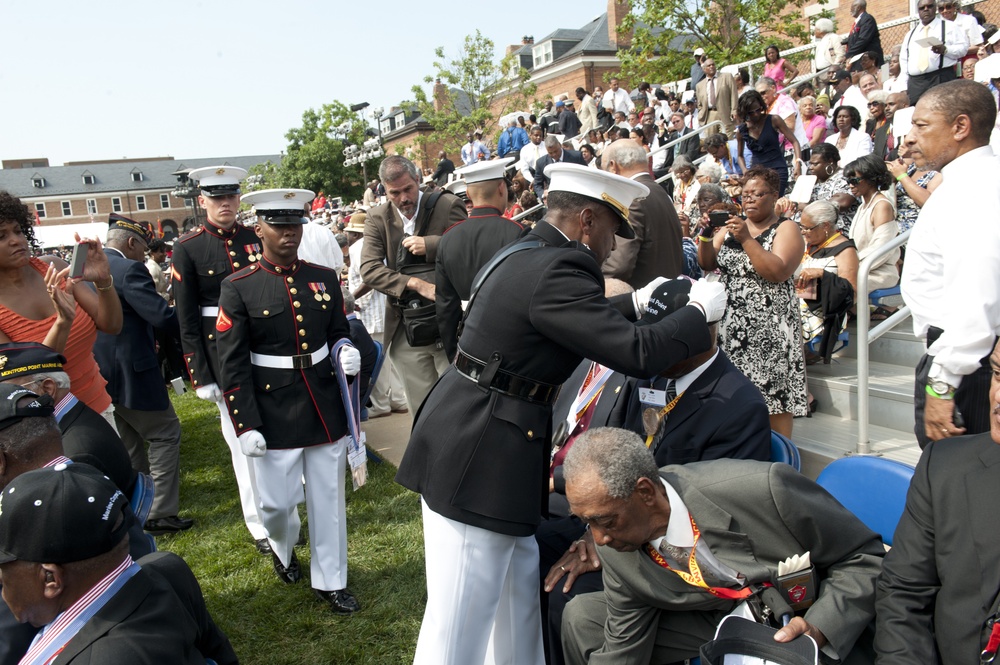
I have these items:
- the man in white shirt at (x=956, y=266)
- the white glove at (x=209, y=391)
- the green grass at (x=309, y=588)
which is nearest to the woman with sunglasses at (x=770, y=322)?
the man in white shirt at (x=956, y=266)

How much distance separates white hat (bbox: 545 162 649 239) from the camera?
2592mm

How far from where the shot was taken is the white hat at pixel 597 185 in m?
2.59

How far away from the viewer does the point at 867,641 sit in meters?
2.42

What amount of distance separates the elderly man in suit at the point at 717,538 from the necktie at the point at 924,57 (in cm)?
854

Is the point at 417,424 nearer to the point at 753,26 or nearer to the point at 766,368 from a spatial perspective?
the point at 766,368

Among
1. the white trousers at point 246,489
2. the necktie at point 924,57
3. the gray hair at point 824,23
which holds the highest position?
the gray hair at point 824,23

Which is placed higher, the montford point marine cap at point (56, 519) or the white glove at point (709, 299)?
the white glove at point (709, 299)

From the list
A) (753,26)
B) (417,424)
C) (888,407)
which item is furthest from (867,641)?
(753,26)

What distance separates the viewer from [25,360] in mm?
3215

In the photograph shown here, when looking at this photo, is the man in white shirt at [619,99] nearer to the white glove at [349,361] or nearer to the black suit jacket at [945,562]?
the white glove at [349,361]

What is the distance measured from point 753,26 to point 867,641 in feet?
80.5

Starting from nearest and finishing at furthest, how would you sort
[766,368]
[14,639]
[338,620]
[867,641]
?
[14,639] → [867,641] → [338,620] → [766,368]

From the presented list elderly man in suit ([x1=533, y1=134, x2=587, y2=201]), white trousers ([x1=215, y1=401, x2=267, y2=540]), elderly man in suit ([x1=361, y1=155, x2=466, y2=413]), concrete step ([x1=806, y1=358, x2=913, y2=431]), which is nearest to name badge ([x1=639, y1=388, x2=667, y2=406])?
elderly man in suit ([x1=361, y1=155, x2=466, y2=413])

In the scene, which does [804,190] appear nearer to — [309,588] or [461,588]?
[309,588]
